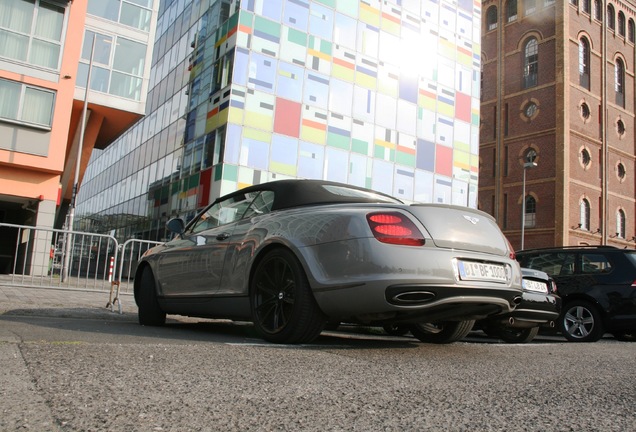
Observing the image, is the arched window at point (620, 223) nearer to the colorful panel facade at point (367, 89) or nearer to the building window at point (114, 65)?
the colorful panel facade at point (367, 89)

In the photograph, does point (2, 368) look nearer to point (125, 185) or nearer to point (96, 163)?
point (125, 185)

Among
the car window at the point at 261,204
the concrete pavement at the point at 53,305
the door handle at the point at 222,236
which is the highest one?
the car window at the point at 261,204

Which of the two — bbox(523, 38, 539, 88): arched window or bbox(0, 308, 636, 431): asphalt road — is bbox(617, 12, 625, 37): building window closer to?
bbox(523, 38, 539, 88): arched window

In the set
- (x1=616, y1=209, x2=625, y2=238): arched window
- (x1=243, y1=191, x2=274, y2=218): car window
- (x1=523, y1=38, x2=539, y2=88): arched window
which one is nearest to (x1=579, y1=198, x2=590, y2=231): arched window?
(x1=616, y1=209, x2=625, y2=238): arched window

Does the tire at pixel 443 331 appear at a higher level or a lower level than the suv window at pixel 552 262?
lower

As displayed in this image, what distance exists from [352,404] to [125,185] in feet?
111

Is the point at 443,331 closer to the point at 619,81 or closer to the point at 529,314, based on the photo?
the point at 529,314

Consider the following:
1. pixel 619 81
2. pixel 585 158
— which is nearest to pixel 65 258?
pixel 585 158

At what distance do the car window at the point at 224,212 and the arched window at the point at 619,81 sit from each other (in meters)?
45.6

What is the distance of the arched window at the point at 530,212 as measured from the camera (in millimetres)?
38969

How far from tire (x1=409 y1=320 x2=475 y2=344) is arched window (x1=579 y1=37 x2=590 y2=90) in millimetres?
40650

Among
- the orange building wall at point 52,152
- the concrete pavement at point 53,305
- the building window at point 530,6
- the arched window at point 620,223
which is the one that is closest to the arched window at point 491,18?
the building window at point 530,6

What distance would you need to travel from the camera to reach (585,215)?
129 ft

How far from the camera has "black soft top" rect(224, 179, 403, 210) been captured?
4930mm
